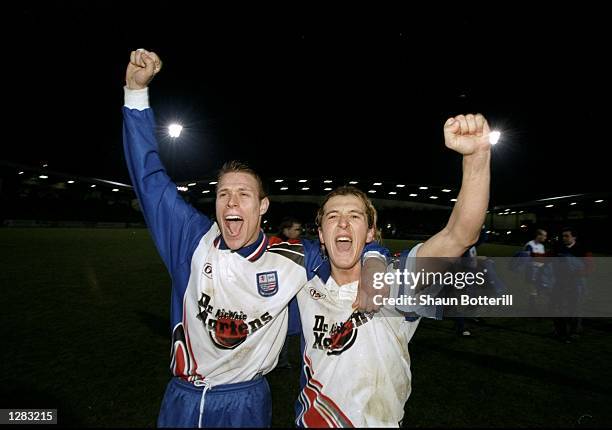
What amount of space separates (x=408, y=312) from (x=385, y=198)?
55.2 meters

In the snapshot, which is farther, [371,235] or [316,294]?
[371,235]

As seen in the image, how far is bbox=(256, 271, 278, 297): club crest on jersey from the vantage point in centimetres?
223

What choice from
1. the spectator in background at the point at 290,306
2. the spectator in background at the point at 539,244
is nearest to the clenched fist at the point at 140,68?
the spectator in background at the point at 290,306

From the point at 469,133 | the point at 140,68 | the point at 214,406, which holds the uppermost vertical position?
the point at 140,68

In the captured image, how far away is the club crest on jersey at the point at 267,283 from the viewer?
2.23 metres

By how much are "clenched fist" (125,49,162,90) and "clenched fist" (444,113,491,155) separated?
6.03ft

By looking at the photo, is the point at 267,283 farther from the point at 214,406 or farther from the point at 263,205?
the point at 214,406

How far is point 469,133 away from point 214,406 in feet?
6.58

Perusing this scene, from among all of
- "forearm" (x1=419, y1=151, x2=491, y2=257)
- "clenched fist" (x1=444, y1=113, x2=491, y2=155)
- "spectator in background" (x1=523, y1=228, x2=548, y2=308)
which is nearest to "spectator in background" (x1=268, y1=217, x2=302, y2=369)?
"forearm" (x1=419, y1=151, x2=491, y2=257)

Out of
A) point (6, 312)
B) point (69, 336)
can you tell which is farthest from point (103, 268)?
point (69, 336)

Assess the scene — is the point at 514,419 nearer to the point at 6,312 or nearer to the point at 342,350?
the point at 342,350

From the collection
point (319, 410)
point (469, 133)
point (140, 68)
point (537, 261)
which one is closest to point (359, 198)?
point (469, 133)

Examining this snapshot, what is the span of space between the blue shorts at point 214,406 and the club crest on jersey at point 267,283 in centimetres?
54

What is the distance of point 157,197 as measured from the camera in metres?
2.29
